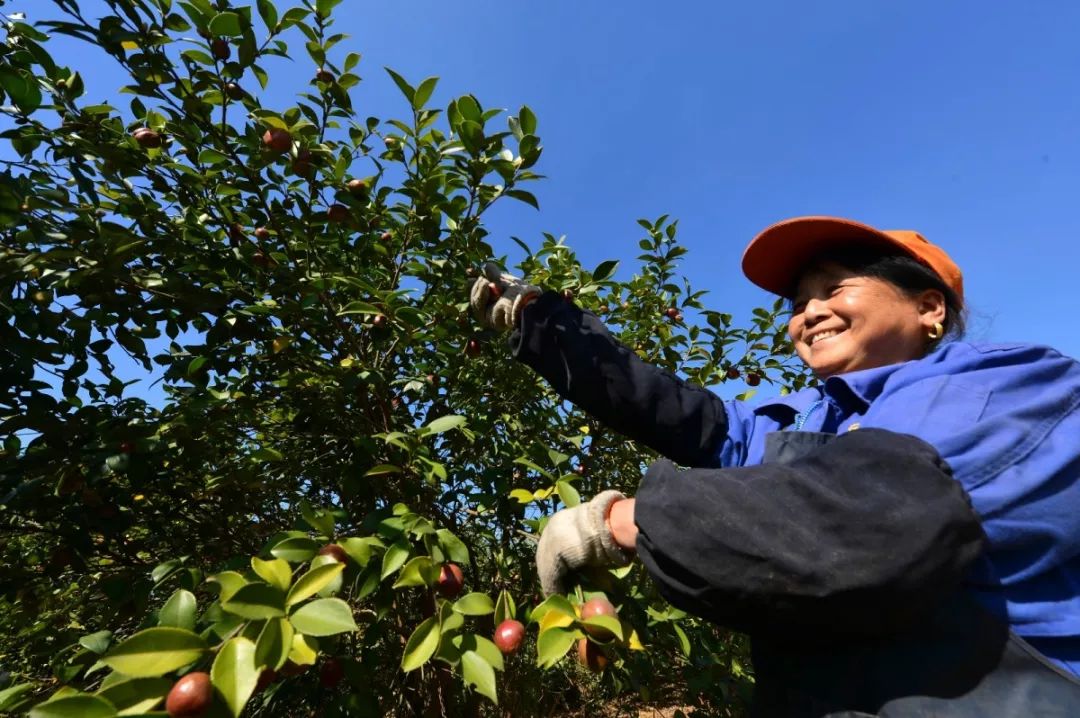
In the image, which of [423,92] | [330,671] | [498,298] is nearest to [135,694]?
[330,671]

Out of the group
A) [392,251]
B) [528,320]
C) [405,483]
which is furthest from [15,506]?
[528,320]

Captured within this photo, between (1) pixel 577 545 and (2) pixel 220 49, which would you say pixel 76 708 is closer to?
(1) pixel 577 545

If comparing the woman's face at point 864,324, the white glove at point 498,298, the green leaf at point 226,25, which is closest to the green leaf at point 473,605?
the white glove at point 498,298

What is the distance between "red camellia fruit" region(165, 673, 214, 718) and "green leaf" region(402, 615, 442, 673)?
25 centimetres

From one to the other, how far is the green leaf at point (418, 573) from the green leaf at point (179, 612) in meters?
0.29

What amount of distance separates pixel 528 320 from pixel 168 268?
114 centimetres

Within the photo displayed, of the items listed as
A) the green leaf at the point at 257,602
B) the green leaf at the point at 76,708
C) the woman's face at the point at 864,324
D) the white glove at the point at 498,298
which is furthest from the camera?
the white glove at the point at 498,298

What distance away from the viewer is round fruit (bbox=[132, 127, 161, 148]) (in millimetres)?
1636

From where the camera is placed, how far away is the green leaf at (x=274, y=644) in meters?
0.67

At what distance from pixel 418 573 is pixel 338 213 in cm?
113

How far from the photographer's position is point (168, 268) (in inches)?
67.8

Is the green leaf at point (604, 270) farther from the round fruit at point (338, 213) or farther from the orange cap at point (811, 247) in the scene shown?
the round fruit at point (338, 213)

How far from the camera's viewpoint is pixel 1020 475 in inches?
31.4

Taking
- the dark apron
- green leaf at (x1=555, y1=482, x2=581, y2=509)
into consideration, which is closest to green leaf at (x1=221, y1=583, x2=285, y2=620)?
green leaf at (x1=555, y1=482, x2=581, y2=509)
